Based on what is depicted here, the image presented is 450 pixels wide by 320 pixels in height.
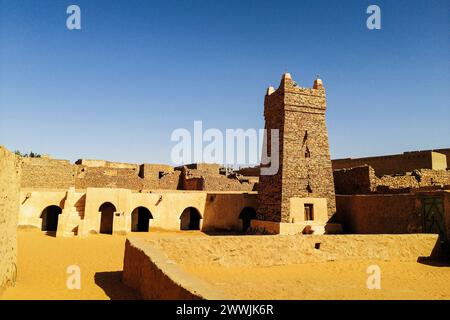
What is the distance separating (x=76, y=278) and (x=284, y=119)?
570 inches

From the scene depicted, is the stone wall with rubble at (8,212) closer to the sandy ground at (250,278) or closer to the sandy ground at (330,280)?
the sandy ground at (250,278)

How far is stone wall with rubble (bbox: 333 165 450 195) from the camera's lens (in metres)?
21.5

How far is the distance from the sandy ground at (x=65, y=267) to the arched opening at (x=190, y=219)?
6497 millimetres

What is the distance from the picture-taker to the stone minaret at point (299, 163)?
65.3ft

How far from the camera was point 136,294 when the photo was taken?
813 centimetres

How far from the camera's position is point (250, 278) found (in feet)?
32.8

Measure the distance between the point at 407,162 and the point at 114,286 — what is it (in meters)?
25.8

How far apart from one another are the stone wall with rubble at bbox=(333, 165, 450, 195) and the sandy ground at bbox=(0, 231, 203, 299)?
15077 millimetres

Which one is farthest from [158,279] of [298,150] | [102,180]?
[102,180]

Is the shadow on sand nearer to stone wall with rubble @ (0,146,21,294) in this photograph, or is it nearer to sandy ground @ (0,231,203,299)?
sandy ground @ (0,231,203,299)

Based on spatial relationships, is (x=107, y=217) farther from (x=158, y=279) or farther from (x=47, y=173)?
(x=158, y=279)

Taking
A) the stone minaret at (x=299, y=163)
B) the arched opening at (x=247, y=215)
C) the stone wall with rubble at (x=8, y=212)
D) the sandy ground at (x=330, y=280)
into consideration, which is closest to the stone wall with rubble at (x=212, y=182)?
the arched opening at (x=247, y=215)

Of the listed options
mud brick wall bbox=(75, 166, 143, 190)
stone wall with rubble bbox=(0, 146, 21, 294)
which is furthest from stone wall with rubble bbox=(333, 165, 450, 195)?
stone wall with rubble bbox=(0, 146, 21, 294)
